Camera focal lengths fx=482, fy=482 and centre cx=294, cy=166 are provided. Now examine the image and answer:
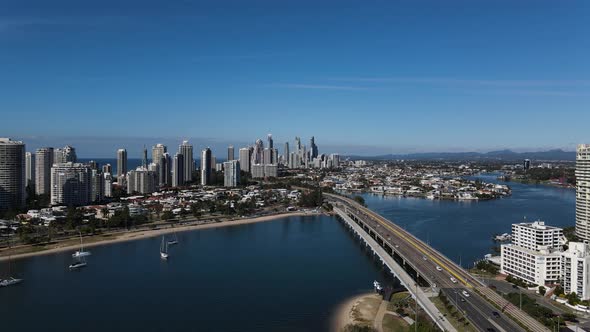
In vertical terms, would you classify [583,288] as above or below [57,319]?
above

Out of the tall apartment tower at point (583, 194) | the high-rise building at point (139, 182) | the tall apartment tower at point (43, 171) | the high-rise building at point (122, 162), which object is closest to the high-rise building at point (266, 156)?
the high-rise building at point (122, 162)

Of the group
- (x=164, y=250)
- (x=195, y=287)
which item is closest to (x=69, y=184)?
(x=164, y=250)

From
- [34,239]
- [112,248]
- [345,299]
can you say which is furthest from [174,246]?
[345,299]

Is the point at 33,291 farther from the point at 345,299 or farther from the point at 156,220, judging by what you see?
the point at 156,220

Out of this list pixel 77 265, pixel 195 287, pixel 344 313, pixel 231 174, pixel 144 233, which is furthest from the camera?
pixel 231 174

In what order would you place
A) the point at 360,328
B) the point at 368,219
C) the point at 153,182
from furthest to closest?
the point at 153,182, the point at 368,219, the point at 360,328

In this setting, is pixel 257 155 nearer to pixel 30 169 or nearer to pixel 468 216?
pixel 30 169

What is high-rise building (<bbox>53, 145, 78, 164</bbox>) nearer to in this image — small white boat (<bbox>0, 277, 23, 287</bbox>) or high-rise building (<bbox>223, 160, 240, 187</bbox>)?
high-rise building (<bbox>223, 160, 240, 187</bbox>)
